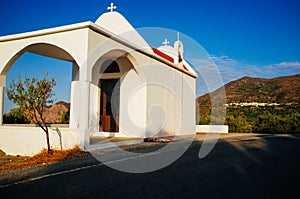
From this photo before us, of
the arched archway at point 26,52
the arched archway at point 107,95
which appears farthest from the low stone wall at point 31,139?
the arched archway at point 107,95

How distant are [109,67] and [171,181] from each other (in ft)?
30.9

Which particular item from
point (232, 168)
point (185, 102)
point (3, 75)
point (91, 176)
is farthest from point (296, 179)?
point (185, 102)

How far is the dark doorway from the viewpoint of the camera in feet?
43.7

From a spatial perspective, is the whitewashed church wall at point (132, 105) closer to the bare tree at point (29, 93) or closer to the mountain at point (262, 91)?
the bare tree at point (29, 93)

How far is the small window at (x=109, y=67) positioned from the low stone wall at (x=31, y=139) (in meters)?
5.11

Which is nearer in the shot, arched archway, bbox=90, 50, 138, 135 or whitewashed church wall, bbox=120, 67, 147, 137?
whitewashed church wall, bbox=120, 67, 147, 137

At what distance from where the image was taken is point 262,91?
45219 millimetres

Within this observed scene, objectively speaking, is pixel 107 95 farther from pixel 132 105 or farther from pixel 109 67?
pixel 132 105

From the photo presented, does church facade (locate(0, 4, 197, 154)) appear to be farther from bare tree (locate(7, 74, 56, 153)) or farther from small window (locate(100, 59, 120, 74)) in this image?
bare tree (locate(7, 74, 56, 153))

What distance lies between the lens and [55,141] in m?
8.73

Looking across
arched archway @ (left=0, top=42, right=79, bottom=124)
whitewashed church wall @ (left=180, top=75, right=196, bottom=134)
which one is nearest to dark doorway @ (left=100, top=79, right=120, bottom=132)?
arched archway @ (left=0, top=42, right=79, bottom=124)

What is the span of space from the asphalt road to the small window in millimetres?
7083

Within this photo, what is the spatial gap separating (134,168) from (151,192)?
1831 mm

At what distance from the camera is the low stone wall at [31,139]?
8452 mm
